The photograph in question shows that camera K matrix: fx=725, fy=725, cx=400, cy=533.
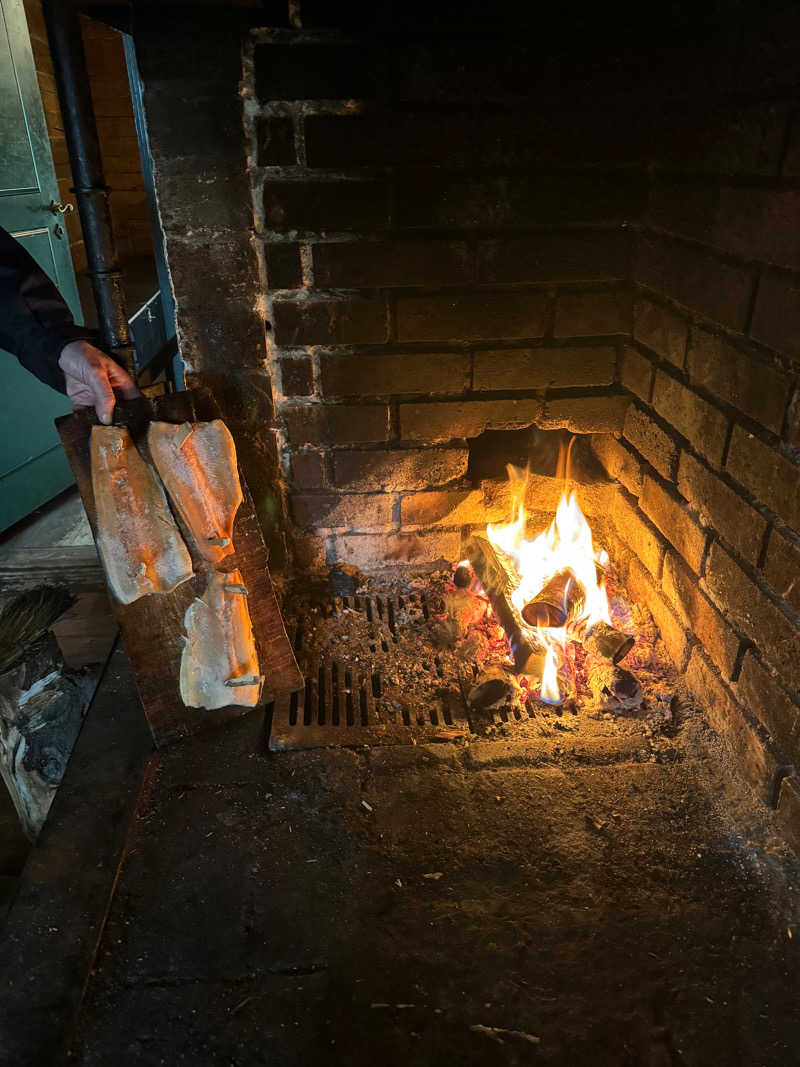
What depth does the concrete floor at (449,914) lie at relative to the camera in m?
1.40

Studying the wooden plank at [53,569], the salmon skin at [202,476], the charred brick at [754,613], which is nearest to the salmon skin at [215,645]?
the salmon skin at [202,476]

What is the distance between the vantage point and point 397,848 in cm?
179

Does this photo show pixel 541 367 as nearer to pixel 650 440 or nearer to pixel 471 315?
pixel 471 315

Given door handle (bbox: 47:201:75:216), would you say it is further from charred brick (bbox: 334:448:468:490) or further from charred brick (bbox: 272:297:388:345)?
A: charred brick (bbox: 334:448:468:490)

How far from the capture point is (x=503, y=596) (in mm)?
2533

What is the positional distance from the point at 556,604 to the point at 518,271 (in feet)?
3.63

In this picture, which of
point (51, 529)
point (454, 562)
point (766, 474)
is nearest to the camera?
point (766, 474)

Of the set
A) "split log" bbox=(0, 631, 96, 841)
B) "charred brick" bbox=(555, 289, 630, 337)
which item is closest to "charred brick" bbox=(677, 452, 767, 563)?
"charred brick" bbox=(555, 289, 630, 337)

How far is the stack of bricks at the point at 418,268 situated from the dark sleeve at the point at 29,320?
0.66 meters

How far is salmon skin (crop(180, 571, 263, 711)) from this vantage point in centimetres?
207

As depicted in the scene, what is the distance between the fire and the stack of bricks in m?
0.16

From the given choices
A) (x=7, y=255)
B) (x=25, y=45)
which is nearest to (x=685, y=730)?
(x=7, y=255)

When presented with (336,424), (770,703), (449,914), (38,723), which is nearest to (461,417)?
(336,424)

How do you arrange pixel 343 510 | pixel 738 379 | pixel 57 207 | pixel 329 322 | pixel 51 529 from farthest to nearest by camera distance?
pixel 57 207, pixel 51 529, pixel 343 510, pixel 329 322, pixel 738 379
